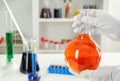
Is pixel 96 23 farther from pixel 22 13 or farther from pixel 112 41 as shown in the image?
pixel 22 13

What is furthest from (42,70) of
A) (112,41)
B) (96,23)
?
(112,41)

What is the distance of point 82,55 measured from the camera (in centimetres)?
69

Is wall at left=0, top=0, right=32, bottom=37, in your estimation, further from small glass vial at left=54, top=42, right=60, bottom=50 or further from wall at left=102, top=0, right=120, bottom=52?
wall at left=102, top=0, right=120, bottom=52

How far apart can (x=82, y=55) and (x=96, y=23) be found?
0.25 metres

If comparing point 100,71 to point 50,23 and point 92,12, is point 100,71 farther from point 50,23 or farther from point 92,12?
point 50,23

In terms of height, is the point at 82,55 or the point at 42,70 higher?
the point at 82,55

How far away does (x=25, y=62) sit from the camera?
3.16ft

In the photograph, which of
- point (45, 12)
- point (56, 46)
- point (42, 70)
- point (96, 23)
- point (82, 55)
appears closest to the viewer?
point (82, 55)

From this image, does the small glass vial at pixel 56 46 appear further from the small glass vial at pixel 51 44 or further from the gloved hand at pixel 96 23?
the gloved hand at pixel 96 23

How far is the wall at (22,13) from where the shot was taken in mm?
2316

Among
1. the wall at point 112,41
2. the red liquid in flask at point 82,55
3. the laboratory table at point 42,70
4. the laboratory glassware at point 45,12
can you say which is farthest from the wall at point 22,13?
the red liquid in flask at point 82,55

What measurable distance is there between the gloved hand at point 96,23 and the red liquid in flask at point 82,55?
86mm

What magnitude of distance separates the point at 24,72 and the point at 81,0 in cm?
154

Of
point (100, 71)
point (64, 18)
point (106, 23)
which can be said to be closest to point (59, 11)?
point (64, 18)
